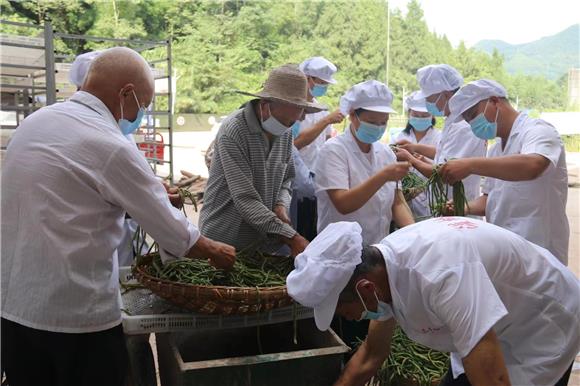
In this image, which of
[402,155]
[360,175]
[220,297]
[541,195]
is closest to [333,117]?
A: [402,155]

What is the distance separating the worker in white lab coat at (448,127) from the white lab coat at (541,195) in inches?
34.2

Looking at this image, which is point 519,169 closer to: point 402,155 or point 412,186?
point 402,155

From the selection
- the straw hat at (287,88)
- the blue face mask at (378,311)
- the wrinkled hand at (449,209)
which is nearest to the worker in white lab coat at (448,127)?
the wrinkled hand at (449,209)

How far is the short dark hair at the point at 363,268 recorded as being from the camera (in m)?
1.77

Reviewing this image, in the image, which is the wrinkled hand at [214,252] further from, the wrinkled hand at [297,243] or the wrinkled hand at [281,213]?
the wrinkled hand at [281,213]

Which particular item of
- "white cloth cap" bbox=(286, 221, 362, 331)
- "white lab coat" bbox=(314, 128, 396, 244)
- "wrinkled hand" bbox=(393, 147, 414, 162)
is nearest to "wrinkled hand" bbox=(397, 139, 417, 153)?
"wrinkled hand" bbox=(393, 147, 414, 162)

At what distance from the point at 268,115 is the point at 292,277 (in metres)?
1.28

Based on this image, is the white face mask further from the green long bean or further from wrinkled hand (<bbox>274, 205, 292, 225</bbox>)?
the green long bean

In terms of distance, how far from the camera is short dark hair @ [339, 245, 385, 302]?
1.77 m

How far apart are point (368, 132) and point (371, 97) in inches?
7.9

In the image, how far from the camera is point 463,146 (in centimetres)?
407

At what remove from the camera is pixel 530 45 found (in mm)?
93250

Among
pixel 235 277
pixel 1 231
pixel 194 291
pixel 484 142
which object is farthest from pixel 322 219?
pixel 1 231

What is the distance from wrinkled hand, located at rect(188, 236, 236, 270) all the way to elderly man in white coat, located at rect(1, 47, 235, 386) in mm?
153
